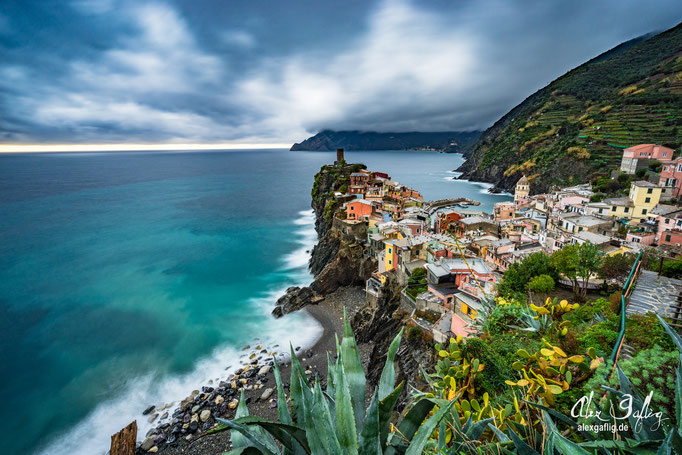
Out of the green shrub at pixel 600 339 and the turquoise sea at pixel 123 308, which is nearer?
the green shrub at pixel 600 339

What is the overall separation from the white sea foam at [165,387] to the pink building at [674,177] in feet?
125

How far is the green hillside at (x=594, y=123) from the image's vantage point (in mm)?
52094

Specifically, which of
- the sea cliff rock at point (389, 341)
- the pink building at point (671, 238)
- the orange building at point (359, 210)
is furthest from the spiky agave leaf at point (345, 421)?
the orange building at point (359, 210)

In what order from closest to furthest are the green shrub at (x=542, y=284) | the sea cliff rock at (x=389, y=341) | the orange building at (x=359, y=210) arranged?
the green shrub at (x=542, y=284)
the sea cliff rock at (x=389, y=341)
the orange building at (x=359, y=210)

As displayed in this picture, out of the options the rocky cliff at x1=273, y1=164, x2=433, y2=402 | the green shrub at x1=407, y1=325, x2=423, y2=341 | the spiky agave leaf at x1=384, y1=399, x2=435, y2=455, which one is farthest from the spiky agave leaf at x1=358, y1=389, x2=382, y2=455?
the green shrub at x1=407, y1=325, x2=423, y2=341

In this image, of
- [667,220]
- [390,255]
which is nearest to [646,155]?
[667,220]

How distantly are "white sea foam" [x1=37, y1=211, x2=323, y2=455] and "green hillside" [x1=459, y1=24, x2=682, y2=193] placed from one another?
54.0m

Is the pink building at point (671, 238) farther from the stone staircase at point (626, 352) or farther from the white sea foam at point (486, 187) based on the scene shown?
the white sea foam at point (486, 187)

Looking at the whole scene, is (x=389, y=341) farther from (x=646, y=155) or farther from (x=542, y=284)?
(x=646, y=155)

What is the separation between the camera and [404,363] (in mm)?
14586

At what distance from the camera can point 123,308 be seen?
90.4 ft

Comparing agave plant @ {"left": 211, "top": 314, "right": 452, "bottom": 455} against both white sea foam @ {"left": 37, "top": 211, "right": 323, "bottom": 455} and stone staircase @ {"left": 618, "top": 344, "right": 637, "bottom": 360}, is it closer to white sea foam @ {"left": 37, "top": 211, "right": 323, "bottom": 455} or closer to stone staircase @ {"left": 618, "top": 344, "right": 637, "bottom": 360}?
stone staircase @ {"left": 618, "top": 344, "right": 637, "bottom": 360}

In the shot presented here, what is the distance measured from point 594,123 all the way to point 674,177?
3891cm

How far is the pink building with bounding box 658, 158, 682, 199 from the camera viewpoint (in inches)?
1182
